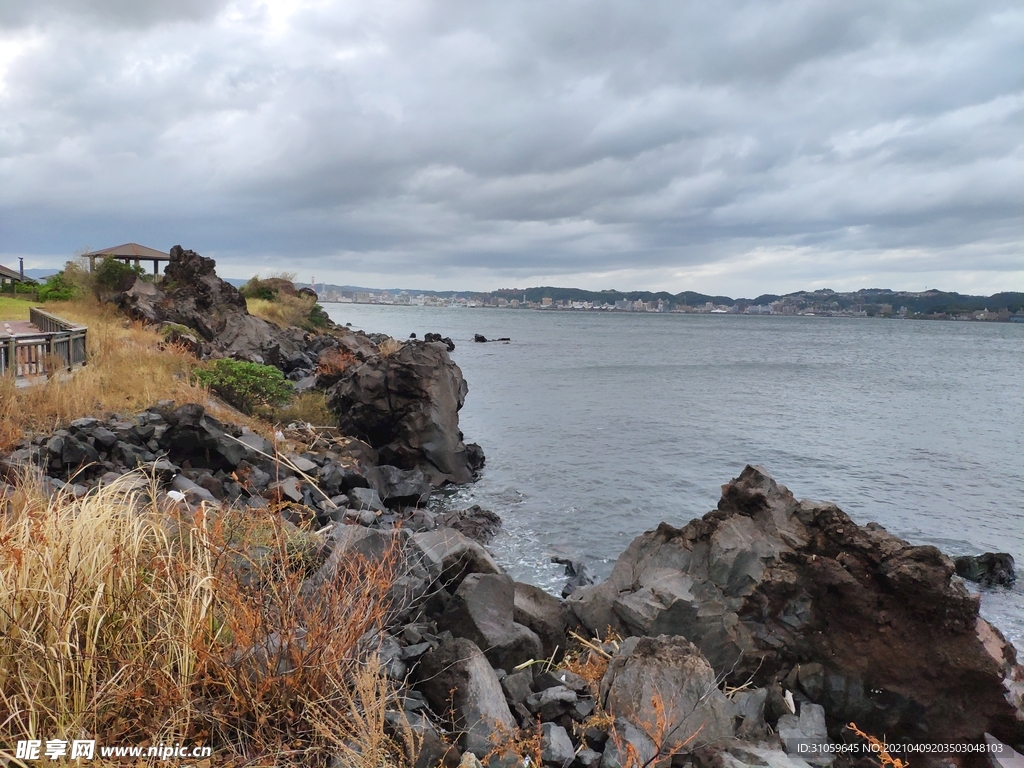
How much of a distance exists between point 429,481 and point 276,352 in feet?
57.8

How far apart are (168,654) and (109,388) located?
1245 cm

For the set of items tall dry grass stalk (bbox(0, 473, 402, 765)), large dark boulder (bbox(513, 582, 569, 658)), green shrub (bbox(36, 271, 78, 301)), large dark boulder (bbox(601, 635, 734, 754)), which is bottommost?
large dark boulder (bbox(513, 582, 569, 658))

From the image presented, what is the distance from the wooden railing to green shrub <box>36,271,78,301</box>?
27.0m

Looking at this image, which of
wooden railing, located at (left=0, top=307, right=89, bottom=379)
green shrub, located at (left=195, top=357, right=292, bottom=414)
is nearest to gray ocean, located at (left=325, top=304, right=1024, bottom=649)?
green shrub, located at (left=195, top=357, right=292, bottom=414)

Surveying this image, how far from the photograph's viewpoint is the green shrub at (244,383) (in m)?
18.0

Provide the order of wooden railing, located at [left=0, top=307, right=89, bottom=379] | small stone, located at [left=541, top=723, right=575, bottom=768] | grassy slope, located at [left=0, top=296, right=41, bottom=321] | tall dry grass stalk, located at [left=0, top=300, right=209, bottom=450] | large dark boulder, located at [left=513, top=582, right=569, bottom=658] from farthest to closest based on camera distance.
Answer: grassy slope, located at [left=0, top=296, right=41, bottom=321], wooden railing, located at [left=0, top=307, right=89, bottom=379], tall dry grass stalk, located at [left=0, top=300, right=209, bottom=450], large dark boulder, located at [left=513, top=582, right=569, bottom=658], small stone, located at [left=541, top=723, right=575, bottom=768]

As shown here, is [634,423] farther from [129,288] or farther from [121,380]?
[129,288]

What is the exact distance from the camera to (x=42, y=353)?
1482cm

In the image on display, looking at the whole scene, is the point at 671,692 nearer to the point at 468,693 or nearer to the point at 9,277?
Result: the point at 468,693

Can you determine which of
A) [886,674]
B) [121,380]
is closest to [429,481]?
[121,380]

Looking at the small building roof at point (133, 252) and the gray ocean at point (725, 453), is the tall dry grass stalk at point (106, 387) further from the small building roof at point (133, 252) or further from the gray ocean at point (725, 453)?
the small building roof at point (133, 252)

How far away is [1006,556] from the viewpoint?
1287 cm

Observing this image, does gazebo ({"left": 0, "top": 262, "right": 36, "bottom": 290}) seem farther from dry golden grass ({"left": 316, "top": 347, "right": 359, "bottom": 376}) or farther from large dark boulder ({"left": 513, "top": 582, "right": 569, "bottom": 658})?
large dark boulder ({"left": 513, "top": 582, "right": 569, "bottom": 658})

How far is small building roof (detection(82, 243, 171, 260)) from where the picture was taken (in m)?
45.1
